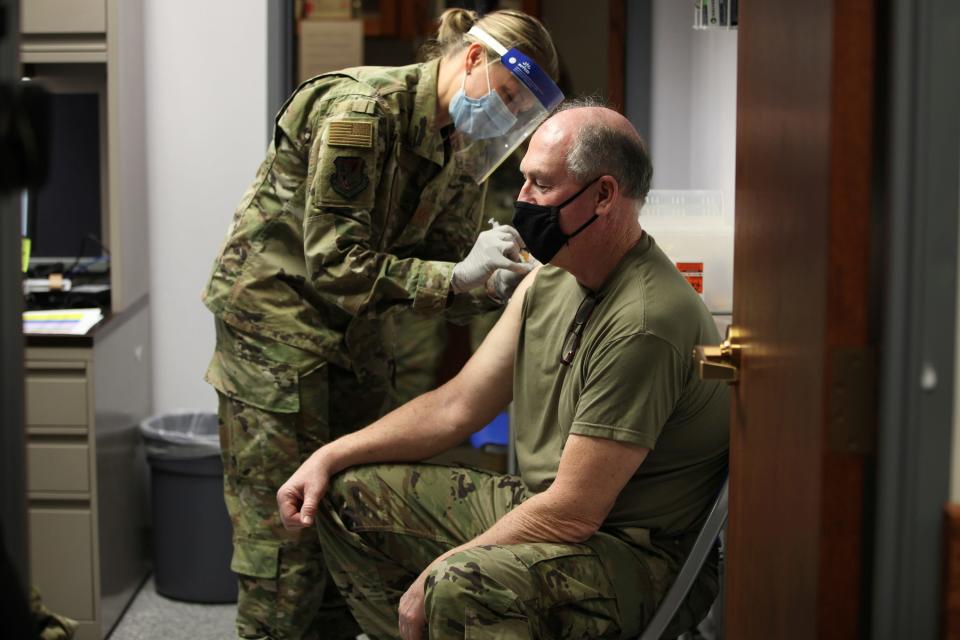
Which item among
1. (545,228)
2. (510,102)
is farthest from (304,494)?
(510,102)

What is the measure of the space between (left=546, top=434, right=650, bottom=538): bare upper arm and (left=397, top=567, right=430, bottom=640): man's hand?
0.23 m

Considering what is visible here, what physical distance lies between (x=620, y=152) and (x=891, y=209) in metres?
0.93

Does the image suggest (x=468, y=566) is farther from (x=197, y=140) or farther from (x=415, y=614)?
(x=197, y=140)

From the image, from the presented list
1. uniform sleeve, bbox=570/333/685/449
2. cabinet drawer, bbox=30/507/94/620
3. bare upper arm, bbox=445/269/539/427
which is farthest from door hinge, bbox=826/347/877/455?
cabinet drawer, bbox=30/507/94/620

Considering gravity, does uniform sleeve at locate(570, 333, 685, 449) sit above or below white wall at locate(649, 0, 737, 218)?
below

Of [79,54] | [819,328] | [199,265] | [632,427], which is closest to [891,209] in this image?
[819,328]

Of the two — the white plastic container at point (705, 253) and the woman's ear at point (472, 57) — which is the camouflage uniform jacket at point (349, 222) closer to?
the woman's ear at point (472, 57)

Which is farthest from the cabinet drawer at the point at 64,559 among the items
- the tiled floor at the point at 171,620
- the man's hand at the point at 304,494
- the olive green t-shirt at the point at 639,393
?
the olive green t-shirt at the point at 639,393

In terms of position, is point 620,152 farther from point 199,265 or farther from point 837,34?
point 199,265

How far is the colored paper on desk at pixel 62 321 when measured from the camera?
110 inches

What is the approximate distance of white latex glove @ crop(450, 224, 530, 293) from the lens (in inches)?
84.6

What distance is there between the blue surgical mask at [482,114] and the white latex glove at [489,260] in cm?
20

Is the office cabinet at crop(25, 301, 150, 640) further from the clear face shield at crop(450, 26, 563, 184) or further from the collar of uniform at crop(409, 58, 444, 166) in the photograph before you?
the clear face shield at crop(450, 26, 563, 184)

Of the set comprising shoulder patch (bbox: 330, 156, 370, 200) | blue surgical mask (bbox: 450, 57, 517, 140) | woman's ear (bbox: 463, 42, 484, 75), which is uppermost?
woman's ear (bbox: 463, 42, 484, 75)
